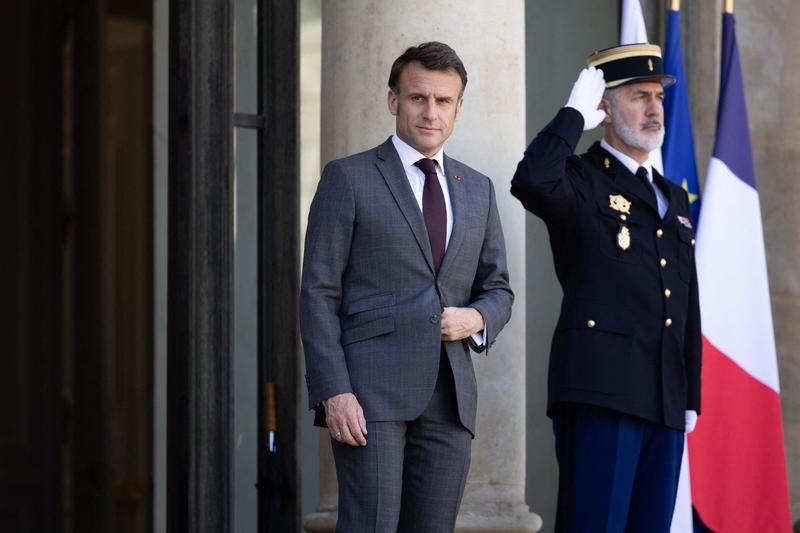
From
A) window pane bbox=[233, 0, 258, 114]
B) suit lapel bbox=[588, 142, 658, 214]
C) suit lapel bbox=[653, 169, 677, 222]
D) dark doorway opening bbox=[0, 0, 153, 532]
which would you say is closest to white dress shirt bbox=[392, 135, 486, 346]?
suit lapel bbox=[588, 142, 658, 214]

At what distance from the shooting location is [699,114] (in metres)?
6.62

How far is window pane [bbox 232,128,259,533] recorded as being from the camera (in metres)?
5.73

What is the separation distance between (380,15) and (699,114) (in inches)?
78.7

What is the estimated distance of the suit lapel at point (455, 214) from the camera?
4230 mm

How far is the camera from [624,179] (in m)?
4.82

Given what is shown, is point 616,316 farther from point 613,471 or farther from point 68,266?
point 68,266

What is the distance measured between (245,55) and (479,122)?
108cm

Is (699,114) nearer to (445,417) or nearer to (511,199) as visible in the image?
(511,199)

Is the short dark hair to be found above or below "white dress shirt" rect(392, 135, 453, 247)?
above

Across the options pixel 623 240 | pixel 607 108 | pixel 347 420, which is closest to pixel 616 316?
pixel 623 240

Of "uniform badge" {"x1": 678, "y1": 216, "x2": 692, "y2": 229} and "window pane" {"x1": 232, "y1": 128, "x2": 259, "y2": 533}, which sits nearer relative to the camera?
"uniform badge" {"x1": 678, "y1": 216, "x2": 692, "y2": 229}

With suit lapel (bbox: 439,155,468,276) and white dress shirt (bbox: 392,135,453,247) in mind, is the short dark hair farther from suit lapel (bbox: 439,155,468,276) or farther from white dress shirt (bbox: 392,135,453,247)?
suit lapel (bbox: 439,155,468,276)

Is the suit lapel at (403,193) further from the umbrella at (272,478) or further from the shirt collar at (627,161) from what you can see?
the umbrella at (272,478)

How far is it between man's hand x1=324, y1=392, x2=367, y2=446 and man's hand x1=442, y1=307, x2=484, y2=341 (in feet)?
1.01
